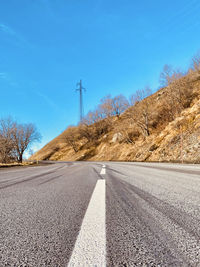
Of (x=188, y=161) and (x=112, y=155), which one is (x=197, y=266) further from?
(x=112, y=155)

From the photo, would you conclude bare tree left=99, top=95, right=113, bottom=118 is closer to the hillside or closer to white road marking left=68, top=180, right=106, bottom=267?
the hillside

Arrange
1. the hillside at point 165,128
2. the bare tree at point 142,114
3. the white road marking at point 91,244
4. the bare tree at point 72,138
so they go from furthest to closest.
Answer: the bare tree at point 72,138, the bare tree at point 142,114, the hillside at point 165,128, the white road marking at point 91,244

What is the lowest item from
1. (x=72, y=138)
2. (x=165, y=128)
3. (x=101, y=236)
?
(x=101, y=236)

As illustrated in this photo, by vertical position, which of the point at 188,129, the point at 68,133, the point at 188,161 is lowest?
the point at 188,161

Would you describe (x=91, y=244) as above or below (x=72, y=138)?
below

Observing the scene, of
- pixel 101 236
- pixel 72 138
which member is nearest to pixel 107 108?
pixel 72 138

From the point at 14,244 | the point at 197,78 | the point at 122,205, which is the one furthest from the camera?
the point at 197,78

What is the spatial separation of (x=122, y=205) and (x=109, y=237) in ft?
2.86

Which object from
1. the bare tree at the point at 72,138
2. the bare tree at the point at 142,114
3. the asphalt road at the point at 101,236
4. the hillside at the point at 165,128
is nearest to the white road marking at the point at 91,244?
the asphalt road at the point at 101,236

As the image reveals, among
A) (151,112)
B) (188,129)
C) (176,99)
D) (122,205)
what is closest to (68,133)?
(151,112)

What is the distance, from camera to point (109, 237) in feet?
3.59

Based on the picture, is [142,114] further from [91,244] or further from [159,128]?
[91,244]

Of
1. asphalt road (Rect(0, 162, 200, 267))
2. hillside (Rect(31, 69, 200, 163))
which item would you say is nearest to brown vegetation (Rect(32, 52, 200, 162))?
hillside (Rect(31, 69, 200, 163))

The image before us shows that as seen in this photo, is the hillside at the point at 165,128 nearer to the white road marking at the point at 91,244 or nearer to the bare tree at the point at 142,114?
the bare tree at the point at 142,114
